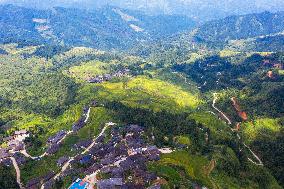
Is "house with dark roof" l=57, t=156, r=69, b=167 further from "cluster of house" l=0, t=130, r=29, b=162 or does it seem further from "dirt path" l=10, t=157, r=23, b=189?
"cluster of house" l=0, t=130, r=29, b=162

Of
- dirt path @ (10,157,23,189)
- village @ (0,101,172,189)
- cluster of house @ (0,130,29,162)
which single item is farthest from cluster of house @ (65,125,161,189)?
cluster of house @ (0,130,29,162)

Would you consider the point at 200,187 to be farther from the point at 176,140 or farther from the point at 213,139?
the point at 213,139

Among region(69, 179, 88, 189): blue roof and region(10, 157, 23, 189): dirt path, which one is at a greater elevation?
region(69, 179, 88, 189): blue roof

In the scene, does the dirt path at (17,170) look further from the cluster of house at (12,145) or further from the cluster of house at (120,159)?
the cluster of house at (120,159)

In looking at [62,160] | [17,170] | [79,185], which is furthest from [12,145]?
[79,185]

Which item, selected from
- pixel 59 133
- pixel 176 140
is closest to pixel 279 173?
pixel 176 140

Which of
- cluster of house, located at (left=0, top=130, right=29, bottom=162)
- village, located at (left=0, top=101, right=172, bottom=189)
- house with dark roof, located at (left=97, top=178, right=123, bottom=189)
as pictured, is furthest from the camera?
cluster of house, located at (left=0, top=130, right=29, bottom=162)

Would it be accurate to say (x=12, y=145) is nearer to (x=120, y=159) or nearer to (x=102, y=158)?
(x=102, y=158)
